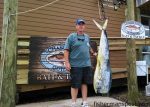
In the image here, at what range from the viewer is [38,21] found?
402 inches

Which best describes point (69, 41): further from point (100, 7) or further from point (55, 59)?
point (100, 7)

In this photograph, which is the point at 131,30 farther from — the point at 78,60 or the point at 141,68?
the point at 141,68

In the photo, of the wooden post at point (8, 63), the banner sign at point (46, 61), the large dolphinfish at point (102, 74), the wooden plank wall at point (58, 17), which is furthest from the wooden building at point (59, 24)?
the wooden post at point (8, 63)

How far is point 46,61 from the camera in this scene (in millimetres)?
8773

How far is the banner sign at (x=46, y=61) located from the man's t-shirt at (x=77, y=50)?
1.71 metres

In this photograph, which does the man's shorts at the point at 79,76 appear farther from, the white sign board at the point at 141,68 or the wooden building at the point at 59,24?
the white sign board at the point at 141,68

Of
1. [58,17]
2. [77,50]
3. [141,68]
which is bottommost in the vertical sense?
[141,68]

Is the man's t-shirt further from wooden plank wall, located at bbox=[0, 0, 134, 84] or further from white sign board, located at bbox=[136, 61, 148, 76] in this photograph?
white sign board, located at bbox=[136, 61, 148, 76]

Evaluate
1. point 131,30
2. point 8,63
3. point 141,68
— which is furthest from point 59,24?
point 8,63

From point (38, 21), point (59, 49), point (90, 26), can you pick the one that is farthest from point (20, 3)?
point (90, 26)

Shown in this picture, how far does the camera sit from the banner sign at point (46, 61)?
8.56 metres

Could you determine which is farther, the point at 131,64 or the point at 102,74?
the point at 131,64

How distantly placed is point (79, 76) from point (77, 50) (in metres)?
0.51

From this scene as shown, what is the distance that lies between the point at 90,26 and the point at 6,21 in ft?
19.6
